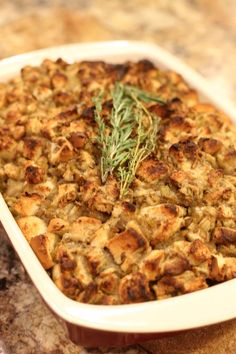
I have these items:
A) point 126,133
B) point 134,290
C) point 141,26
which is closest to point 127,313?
point 134,290

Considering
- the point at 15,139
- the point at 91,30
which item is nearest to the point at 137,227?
the point at 15,139

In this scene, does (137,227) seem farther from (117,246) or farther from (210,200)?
(210,200)

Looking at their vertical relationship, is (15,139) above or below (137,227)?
above

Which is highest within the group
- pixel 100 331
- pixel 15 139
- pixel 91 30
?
pixel 91 30

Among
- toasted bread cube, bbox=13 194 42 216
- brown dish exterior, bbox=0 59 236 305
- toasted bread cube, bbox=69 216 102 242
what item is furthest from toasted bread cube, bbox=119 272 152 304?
toasted bread cube, bbox=13 194 42 216

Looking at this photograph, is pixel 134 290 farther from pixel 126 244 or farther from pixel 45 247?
pixel 45 247

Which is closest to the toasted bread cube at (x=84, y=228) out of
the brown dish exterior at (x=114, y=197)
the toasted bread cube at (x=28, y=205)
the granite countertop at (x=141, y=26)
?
the brown dish exterior at (x=114, y=197)
